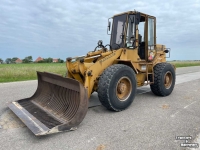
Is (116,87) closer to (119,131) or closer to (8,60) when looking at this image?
(119,131)

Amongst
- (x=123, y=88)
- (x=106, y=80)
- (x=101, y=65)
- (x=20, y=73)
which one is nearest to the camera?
(x=106, y=80)

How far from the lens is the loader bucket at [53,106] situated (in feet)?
10.6

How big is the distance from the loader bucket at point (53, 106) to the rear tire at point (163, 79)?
123 inches

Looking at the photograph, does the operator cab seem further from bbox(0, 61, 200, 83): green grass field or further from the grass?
the grass

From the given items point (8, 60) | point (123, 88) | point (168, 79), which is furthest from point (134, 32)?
point (8, 60)

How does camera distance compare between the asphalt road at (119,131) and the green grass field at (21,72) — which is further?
the green grass field at (21,72)

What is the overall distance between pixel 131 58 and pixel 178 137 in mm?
2712

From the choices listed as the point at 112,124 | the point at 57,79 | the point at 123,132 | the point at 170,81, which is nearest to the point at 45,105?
the point at 57,79

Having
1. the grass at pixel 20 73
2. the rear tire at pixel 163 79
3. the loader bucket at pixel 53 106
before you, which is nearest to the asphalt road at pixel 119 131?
the loader bucket at pixel 53 106

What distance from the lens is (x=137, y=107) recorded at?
15.9 feet

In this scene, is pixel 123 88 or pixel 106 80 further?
pixel 123 88

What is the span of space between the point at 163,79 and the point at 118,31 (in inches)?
84.4

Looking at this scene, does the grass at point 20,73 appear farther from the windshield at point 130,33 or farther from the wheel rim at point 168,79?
the wheel rim at point 168,79

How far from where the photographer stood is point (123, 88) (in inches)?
181
